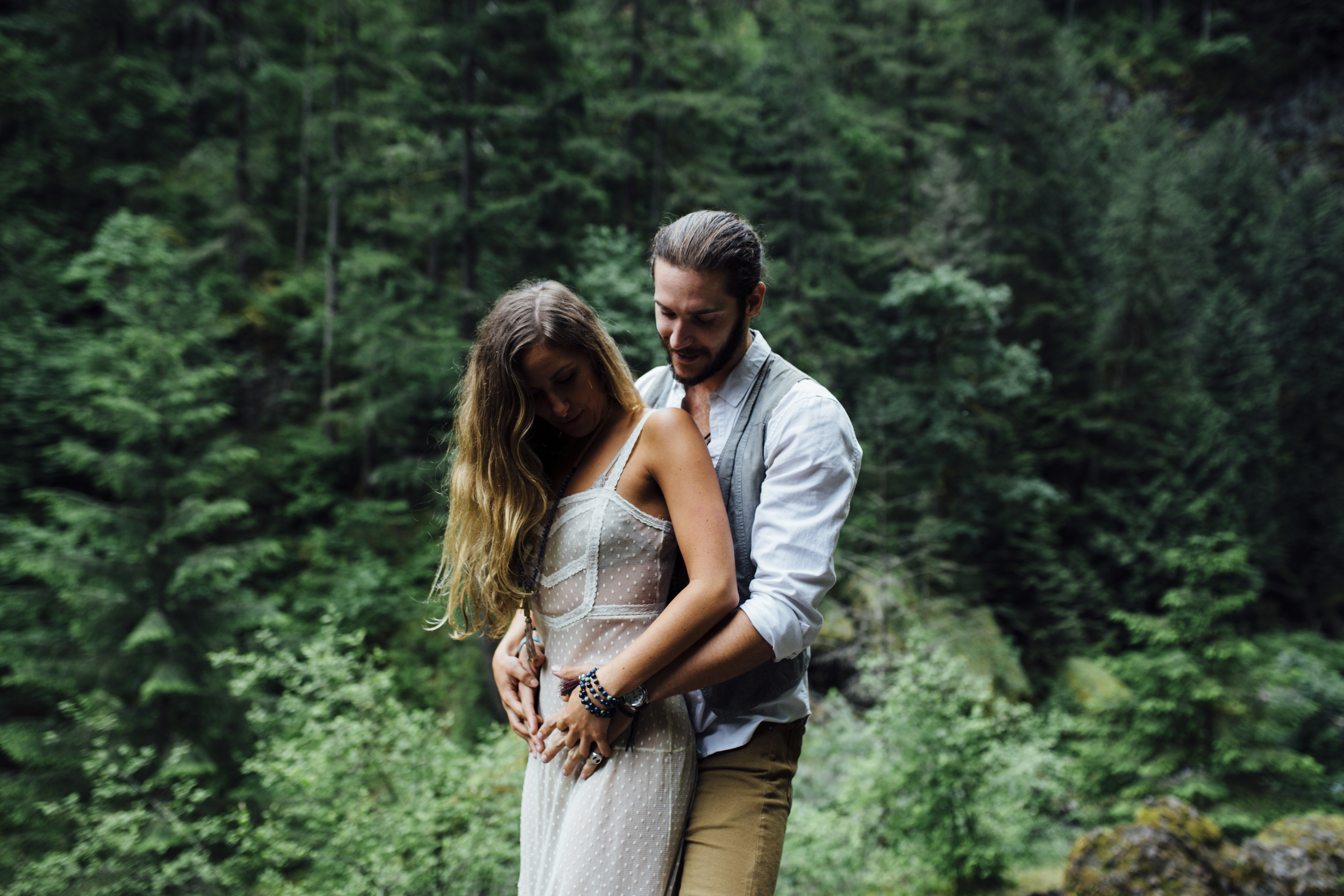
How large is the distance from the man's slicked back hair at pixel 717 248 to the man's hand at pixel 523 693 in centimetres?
95

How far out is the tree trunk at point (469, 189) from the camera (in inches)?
401

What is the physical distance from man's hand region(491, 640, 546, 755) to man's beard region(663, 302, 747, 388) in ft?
2.40

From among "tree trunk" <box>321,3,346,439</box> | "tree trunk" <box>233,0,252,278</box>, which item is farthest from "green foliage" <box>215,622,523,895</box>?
"tree trunk" <box>233,0,252,278</box>

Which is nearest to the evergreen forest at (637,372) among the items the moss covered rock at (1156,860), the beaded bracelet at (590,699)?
the moss covered rock at (1156,860)

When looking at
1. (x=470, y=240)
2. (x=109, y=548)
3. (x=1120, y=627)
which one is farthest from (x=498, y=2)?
(x=1120, y=627)

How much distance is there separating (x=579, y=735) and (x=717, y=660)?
1.13 ft

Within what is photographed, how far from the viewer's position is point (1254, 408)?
17.1 m

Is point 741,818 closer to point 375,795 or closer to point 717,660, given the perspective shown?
point 717,660

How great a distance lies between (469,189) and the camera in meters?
10.5

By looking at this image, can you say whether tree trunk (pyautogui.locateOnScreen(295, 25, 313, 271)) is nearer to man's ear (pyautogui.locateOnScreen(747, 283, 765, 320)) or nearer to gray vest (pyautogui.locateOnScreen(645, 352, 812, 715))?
man's ear (pyautogui.locateOnScreen(747, 283, 765, 320))

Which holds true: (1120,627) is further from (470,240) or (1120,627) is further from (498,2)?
(498,2)

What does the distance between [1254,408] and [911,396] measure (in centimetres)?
981

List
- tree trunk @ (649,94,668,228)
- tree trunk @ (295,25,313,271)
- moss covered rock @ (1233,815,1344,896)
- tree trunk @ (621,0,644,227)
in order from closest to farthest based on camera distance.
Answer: moss covered rock @ (1233,815,1344,896)
tree trunk @ (621,0,644,227)
tree trunk @ (649,94,668,228)
tree trunk @ (295,25,313,271)

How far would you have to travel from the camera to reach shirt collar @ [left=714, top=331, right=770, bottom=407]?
1709mm
